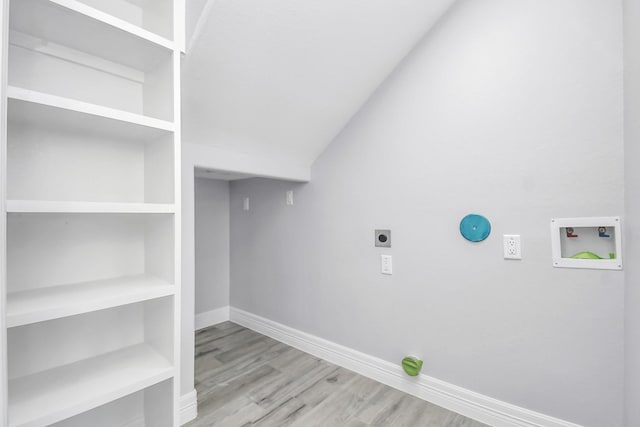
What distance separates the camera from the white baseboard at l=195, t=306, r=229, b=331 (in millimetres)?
3082

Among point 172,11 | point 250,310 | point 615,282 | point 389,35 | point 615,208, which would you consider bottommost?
point 250,310

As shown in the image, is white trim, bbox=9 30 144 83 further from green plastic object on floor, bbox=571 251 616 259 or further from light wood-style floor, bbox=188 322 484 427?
green plastic object on floor, bbox=571 251 616 259

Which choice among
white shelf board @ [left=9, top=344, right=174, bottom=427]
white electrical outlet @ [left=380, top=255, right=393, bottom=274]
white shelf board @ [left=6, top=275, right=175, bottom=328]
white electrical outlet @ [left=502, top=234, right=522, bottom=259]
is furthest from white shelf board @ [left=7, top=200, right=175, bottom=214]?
white electrical outlet @ [left=502, top=234, right=522, bottom=259]

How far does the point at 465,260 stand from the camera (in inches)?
67.9

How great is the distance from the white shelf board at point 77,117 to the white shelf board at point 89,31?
0.28 m

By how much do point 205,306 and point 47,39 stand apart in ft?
8.82

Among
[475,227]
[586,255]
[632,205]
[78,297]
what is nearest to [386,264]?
[475,227]

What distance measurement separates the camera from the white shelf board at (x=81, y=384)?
86 cm

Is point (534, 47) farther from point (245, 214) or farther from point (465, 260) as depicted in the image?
point (245, 214)

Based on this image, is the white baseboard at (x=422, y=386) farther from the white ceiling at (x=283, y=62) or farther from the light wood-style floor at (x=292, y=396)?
the white ceiling at (x=283, y=62)

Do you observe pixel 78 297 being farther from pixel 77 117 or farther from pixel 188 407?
pixel 188 407

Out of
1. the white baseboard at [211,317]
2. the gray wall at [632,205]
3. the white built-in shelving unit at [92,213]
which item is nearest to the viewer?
the white built-in shelving unit at [92,213]

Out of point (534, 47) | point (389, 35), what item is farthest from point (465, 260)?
point (389, 35)

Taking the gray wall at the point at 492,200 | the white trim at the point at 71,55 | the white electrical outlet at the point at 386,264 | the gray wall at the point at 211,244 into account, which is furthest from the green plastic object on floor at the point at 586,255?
the gray wall at the point at 211,244
